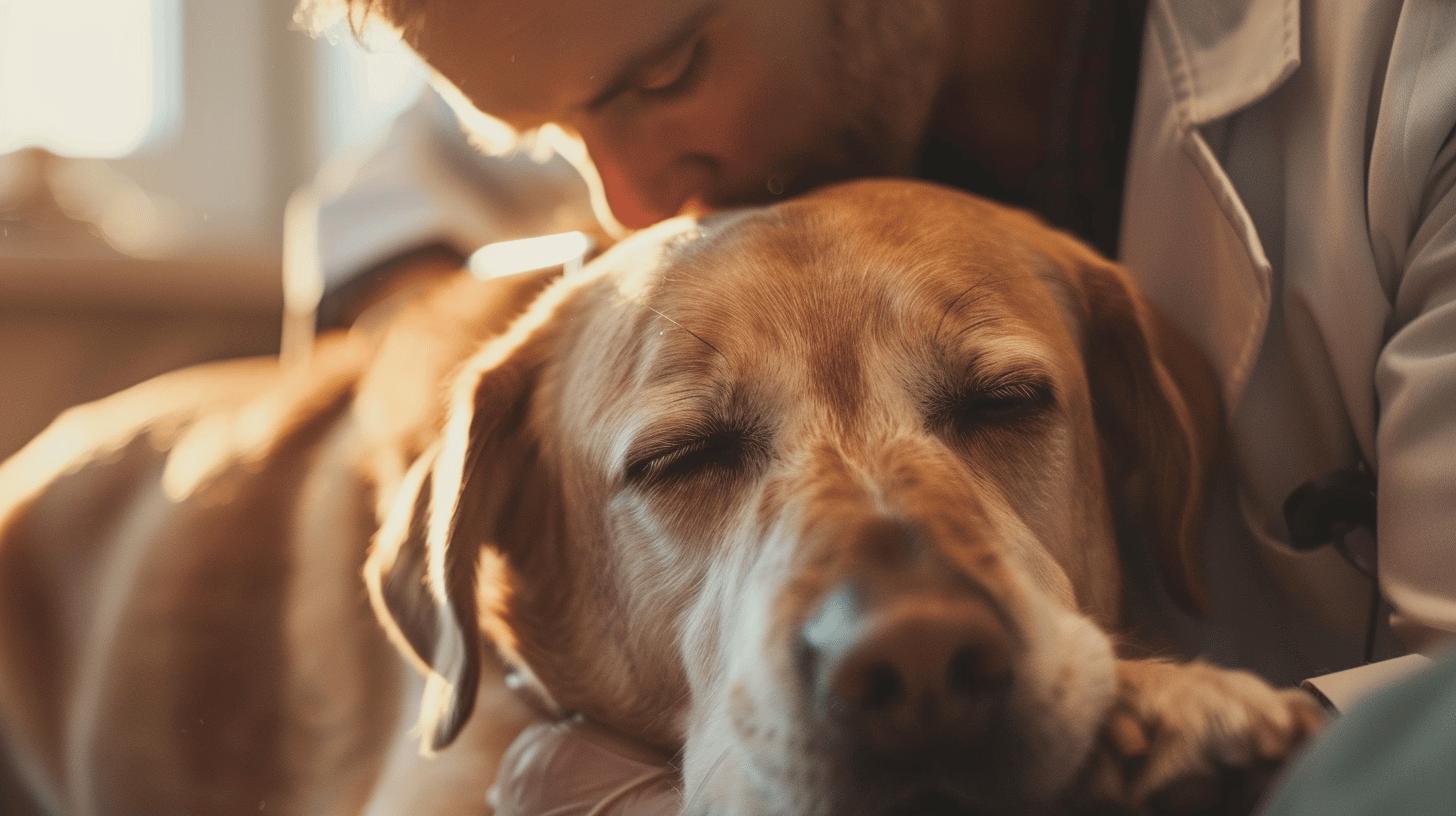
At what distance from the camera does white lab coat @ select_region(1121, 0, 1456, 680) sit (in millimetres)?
Answer: 1274

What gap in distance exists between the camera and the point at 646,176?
1757mm

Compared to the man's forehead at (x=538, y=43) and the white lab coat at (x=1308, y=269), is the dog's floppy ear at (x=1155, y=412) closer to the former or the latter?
the white lab coat at (x=1308, y=269)

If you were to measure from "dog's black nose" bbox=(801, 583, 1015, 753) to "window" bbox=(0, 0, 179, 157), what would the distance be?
2271 millimetres

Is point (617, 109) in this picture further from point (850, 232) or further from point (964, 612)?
point (964, 612)

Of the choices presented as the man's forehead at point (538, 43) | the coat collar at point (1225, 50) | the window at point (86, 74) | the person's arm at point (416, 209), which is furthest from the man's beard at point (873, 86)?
the window at point (86, 74)

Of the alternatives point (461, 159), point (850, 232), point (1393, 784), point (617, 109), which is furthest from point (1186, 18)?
point (461, 159)

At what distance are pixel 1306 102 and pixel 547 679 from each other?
4.01ft

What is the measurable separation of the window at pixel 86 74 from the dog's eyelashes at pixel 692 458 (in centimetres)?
181

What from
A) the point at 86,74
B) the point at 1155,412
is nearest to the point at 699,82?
the point at 1155,412

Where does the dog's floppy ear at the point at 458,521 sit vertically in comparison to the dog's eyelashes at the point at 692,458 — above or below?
below

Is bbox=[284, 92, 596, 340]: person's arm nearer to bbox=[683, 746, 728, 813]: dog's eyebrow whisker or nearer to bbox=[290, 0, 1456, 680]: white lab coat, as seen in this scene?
bbox=[290, 0, 1456, 680]: white lab coat

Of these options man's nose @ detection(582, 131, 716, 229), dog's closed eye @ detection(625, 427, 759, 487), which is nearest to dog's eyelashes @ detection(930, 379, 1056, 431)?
dog's closed eye @ detection(625, 427, 759, 487)

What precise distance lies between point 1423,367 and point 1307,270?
0.26 m

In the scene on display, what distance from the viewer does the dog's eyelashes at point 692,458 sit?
133 centimetres
